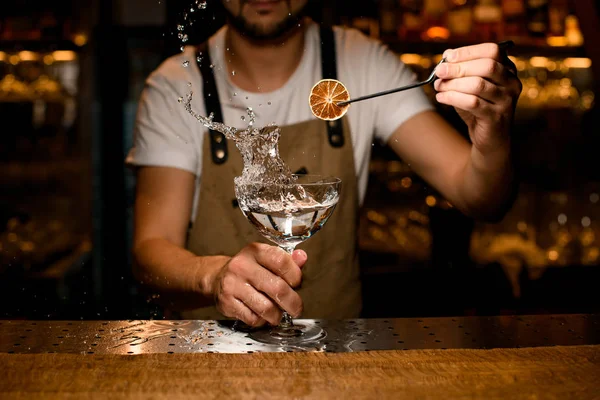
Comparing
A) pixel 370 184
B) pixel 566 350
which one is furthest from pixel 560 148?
pixel 566 350

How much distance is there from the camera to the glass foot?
104cm

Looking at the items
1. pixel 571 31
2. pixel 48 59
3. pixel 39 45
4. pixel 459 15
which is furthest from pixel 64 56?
pixel 571 31

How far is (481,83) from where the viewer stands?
1136 mm

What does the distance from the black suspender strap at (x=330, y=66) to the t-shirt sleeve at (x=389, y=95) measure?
0.30 ft

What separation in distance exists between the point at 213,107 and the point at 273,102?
0.15 m

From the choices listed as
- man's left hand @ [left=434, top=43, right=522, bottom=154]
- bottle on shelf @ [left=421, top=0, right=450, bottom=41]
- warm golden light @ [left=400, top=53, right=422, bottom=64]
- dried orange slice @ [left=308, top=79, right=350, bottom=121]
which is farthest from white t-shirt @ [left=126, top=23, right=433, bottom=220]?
bottle on shelf @ [left=421, top=0, right=450, bottom=41]

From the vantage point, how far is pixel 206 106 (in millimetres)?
1697

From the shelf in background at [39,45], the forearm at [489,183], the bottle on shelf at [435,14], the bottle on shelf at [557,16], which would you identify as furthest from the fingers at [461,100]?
the shelf in background at [39,45]

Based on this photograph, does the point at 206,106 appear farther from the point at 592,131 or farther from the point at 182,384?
the point at 592,131

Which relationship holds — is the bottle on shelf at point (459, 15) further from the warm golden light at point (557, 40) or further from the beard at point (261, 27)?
the beard at point (261, 27)

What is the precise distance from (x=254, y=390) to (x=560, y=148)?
104 inches

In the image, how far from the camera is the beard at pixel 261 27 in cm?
164

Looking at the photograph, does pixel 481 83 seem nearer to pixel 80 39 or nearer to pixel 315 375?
pixel 315 375

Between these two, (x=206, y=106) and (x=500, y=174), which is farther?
(x=206, y=106)
